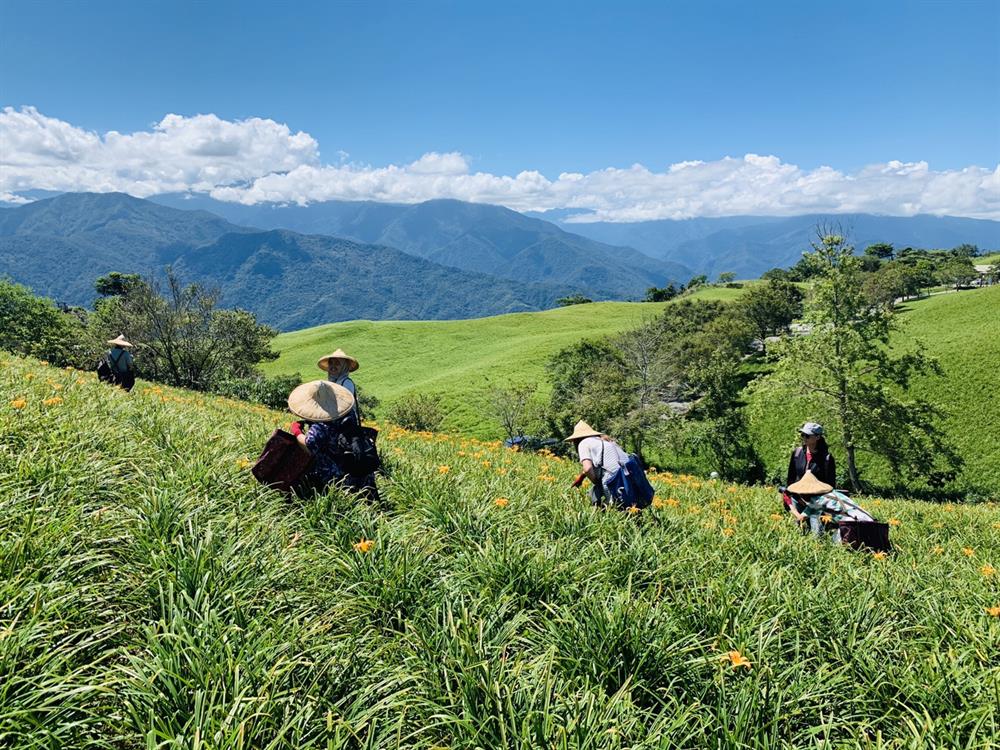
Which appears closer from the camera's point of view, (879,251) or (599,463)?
(599,463)

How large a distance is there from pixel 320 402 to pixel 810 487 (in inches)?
256

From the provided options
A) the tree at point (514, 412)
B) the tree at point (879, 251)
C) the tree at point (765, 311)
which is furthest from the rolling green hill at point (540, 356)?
the tree at point (879, 251)

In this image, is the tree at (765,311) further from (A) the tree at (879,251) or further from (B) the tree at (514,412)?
(A) the tree at (879,251)

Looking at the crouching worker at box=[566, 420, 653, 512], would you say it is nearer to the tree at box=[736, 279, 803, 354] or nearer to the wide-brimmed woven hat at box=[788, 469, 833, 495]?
the wide-brimmed woven hat at box=[788, 469, 833, 495]

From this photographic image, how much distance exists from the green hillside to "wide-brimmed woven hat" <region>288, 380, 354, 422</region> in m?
26.1

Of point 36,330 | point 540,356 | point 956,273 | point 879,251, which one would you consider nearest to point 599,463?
point 540,356

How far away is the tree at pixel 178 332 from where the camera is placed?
33.5 m

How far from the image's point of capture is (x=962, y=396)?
106ft

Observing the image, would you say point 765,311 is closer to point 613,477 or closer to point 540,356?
point 540,356

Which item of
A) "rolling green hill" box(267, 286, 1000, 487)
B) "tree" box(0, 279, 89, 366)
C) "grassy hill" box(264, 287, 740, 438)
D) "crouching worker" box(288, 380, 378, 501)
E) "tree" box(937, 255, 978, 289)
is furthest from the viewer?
"tree" box(937, 255, 978, 289)

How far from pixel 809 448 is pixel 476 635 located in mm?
6803

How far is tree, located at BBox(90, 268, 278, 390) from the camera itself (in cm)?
3347

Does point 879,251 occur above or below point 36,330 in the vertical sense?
above

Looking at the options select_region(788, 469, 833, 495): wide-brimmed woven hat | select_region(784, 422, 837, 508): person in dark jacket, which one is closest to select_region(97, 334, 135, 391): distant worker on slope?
select_region(788, 469, 833, 495): wide-brimmed woven hat
